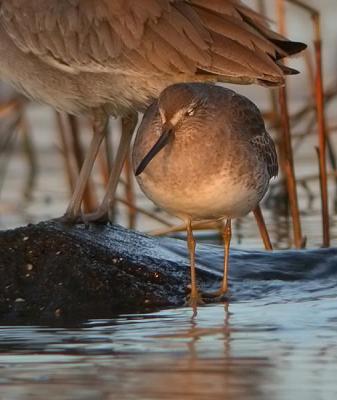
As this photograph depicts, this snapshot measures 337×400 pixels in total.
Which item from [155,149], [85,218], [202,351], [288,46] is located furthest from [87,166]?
[202,351]

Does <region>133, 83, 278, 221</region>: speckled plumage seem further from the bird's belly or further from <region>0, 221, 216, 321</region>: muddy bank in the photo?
<region>0, 221, 216, 321</region>: muddy bank

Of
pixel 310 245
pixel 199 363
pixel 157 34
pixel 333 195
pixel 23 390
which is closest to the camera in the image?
pixel 23 390

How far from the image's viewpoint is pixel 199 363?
5000 millimetres

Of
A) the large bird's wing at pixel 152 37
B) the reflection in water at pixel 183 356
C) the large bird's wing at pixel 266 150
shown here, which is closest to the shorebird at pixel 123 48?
the large bird's wing at pixel 152 37

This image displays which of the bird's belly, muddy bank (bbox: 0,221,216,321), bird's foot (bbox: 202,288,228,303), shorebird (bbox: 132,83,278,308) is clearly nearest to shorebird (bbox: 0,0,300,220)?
shorebird (bbox: 132,83,278,308)

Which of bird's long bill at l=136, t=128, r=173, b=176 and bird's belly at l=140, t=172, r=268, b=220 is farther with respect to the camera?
bird's belly at l=140, t=172, r=268, b=220

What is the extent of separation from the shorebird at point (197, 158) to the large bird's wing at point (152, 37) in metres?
0.60

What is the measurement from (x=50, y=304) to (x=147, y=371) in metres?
1.41

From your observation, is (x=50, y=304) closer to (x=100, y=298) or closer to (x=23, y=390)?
(x=100, y=298)

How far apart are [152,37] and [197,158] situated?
1261 millimetres

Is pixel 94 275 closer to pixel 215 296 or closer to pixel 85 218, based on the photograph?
pixel 215 296

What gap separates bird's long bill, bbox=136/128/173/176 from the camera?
237 inches

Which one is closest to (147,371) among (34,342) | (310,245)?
(34,342)

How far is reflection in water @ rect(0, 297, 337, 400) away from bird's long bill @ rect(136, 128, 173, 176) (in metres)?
0.66
